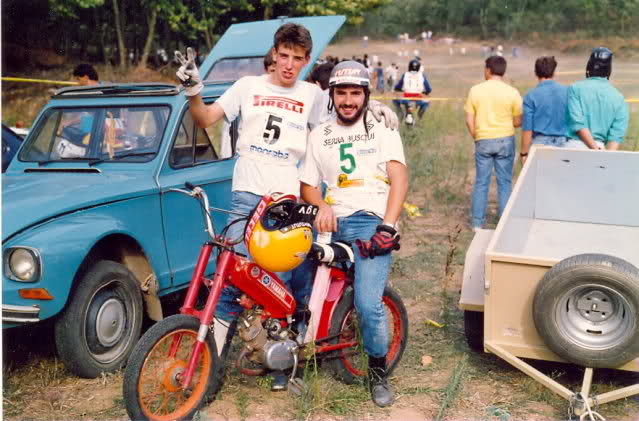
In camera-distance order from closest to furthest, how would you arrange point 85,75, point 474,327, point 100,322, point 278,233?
point 278,233
point 100,322
point 474,327
point 85,75

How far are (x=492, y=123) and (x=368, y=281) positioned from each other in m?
4.58

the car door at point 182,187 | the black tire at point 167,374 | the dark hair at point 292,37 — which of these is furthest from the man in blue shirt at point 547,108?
the black tire at point 167,374

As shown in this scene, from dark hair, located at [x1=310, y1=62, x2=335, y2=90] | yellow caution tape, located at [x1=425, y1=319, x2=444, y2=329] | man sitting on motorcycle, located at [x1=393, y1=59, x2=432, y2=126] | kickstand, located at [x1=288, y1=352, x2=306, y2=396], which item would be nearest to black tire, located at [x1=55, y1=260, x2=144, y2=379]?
kickstand, located at [x1=288, y1=352, x2=306, y2=396]

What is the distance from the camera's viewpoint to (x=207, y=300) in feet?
12.4

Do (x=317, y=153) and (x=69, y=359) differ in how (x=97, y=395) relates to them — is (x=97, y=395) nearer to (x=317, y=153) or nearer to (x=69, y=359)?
(x=69, y=359)

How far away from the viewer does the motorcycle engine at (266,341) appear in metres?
4.10

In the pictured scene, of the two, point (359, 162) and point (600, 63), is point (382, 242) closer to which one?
point (359, 162)

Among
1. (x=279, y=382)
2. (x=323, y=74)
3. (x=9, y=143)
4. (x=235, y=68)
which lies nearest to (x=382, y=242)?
(x=279, y=382)

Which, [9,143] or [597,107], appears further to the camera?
[9,143]

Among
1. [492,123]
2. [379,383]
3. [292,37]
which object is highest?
[292,37]

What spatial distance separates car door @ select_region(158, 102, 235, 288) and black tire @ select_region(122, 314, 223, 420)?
1415mm

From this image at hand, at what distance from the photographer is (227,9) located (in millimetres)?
25859

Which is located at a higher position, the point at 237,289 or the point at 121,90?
the point at 121,90

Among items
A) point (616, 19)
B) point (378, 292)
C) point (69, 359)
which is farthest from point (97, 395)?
point (616, 19)
